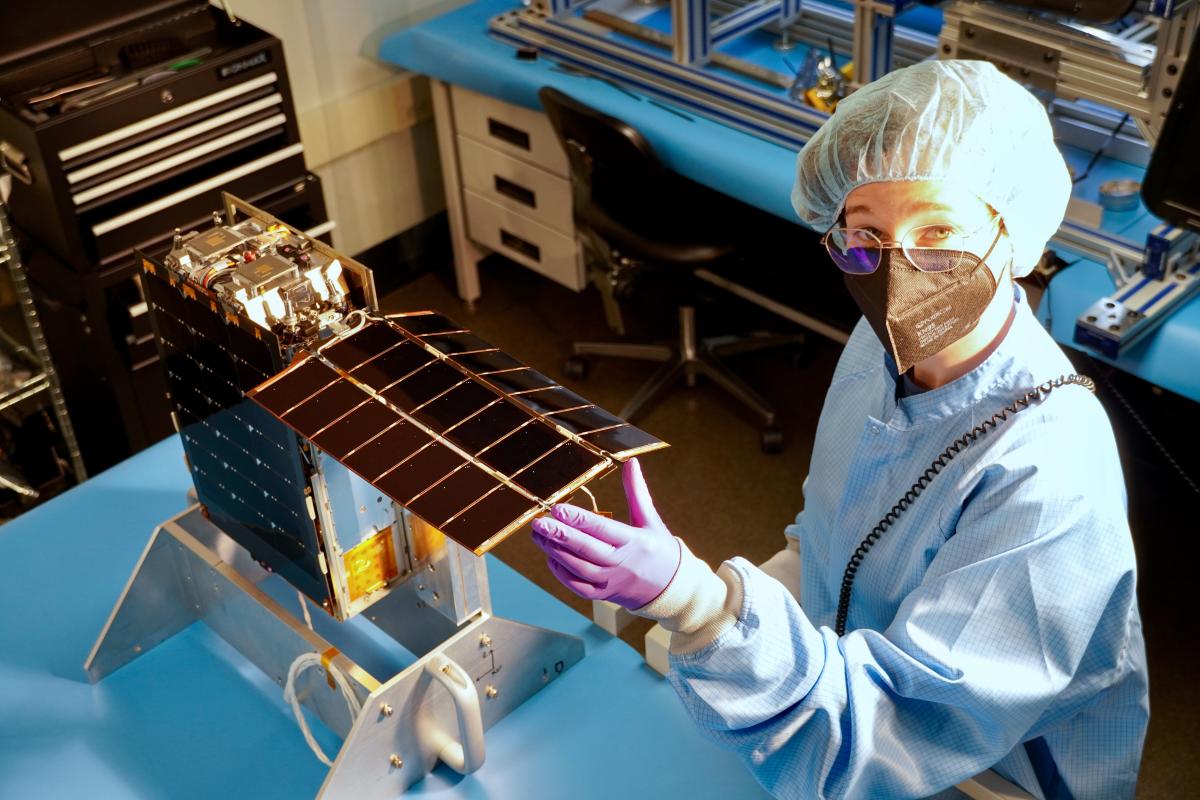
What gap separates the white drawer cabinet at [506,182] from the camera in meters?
3.55

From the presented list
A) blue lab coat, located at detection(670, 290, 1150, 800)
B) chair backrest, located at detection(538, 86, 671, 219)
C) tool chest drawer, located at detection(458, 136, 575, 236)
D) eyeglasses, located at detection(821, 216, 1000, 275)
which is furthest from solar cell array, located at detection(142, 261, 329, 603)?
tool chest drawer, located at detection(458, 136, 575, 236)

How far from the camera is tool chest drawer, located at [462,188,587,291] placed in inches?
145

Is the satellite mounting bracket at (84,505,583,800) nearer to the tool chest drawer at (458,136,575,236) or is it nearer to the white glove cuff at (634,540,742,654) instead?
the white glove cuff at (634,540,742,654)

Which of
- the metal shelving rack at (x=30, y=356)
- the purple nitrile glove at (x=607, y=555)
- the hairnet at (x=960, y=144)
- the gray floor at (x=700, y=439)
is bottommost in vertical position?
the gray floor at (x=700, y=439)

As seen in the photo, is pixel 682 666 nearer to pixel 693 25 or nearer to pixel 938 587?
pixel 938 587

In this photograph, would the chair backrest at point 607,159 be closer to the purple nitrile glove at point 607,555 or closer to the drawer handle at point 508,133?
the drawer handle at point 508,133

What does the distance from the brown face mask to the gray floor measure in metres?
1.54

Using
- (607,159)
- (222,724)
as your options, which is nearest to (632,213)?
(607,159)

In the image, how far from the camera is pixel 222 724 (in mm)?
1681

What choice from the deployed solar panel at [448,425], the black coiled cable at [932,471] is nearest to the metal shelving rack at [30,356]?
the deployed solar panel at [448,425]

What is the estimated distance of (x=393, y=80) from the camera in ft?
12.8

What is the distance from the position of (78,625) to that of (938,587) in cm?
120

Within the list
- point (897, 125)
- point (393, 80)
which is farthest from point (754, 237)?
point (897, 125)

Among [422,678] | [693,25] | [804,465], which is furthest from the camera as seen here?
[804,465]
